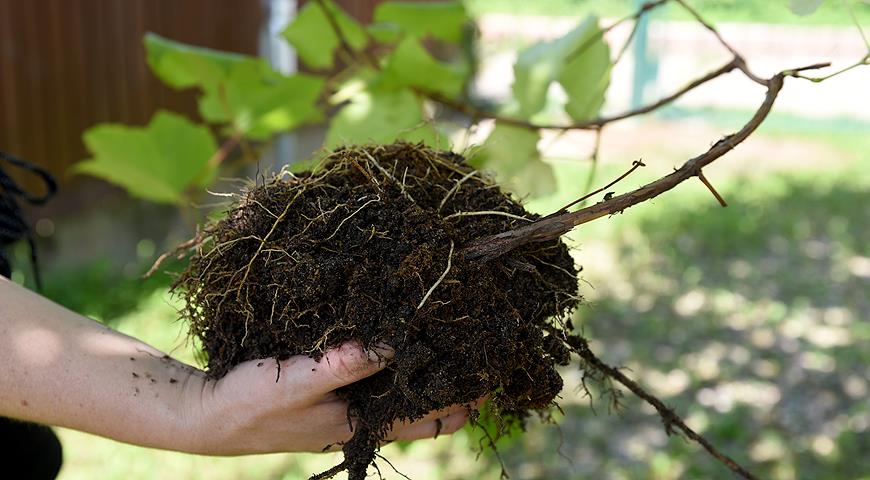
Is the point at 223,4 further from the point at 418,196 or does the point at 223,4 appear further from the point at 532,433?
the point at 418,196

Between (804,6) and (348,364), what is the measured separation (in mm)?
689

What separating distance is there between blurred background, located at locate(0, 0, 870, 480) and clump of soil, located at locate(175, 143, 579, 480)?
0.51 meters

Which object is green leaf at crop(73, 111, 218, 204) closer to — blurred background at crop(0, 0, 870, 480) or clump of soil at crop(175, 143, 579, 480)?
blurred background at crop(0, 0, 870, 480)

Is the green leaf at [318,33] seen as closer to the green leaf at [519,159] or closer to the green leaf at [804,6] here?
the green leaf at [519,159]

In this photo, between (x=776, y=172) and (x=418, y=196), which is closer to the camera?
(x=418, y=196)

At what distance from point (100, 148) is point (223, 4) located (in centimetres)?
422

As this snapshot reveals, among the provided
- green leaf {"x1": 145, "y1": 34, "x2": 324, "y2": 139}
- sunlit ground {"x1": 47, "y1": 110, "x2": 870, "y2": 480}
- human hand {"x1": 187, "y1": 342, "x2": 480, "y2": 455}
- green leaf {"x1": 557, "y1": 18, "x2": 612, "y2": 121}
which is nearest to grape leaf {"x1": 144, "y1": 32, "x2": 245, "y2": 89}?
green leaf {"x1": 145, "y1": 34, "x2": 324, "y2": 139}

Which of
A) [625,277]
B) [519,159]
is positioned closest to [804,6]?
[519,159]

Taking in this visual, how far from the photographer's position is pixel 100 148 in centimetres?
157

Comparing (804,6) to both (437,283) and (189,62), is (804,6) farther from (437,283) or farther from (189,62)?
(189,62)

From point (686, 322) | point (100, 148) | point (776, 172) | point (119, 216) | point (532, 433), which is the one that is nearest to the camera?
point (100, 148)

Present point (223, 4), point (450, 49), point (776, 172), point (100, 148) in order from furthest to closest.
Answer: point (450, 49), point (776, 172), point (223, 4), point (100, 148)

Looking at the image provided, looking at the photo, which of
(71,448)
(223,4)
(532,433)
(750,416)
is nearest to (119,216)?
(223,4)

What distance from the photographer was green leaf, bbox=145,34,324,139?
149 cm
